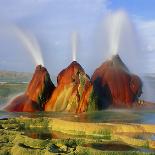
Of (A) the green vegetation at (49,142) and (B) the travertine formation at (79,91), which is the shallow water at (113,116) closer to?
(B) the travertine formation at (79,91)

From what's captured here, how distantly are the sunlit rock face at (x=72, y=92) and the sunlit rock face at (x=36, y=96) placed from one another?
103 cm

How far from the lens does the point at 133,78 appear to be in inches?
2211

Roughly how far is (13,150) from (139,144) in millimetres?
8709

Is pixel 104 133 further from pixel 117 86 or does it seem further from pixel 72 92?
pixel 117 86

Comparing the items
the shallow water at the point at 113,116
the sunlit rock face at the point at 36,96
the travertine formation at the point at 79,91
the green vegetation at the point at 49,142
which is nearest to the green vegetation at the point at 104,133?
the green vegetation at the point at 49,142

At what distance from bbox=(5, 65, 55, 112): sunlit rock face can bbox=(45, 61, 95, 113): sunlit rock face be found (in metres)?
1.03

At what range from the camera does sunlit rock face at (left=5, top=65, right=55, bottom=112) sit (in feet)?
172

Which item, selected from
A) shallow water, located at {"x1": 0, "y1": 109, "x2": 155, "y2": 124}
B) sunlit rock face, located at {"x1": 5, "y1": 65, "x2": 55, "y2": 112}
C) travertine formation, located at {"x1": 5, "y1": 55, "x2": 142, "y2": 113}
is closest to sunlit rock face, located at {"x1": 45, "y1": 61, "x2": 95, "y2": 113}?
travertine formation, located at {"x1": 5, "y1": 55, "x2": 142, "y2": 113}

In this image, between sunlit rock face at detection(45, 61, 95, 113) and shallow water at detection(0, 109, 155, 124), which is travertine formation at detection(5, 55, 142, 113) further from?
shallow water at detection(0, 109, 155, 124)

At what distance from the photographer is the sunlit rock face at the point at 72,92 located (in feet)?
164

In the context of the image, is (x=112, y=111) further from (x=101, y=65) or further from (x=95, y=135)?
(x=95, y=135)

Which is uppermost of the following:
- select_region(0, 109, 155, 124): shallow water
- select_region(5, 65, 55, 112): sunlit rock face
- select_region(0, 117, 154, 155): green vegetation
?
select_region(5, 65, 55, 112): sunlit rock face

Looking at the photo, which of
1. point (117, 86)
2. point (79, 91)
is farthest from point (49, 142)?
point (117, 86)

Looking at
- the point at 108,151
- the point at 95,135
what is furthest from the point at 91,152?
the point at 95,135
